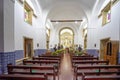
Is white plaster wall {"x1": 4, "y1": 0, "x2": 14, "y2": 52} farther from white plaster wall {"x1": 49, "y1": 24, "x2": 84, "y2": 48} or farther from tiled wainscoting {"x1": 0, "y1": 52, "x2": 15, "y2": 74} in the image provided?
white plaster wall {"x1": 49, "y1": 24, "x2": 84, "y2": 48}

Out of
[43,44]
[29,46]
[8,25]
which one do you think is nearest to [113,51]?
[8,25]

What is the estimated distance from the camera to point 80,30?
66.9ft

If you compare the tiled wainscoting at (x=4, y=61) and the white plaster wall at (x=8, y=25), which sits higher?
the white plaster wall at (x=8, y=25)

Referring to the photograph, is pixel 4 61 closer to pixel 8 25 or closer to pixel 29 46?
pixel 8 25

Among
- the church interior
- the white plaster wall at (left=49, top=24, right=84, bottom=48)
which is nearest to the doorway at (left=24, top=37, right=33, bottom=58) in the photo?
the church interior

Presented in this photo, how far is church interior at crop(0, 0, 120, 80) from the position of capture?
12.7 ft

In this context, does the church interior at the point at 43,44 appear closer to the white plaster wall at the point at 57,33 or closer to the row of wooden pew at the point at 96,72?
the row of wooden pew at the point at 96,72

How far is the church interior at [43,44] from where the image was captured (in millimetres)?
3863

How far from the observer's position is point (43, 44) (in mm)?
11242

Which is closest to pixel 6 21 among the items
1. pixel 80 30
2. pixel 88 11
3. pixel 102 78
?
pixel 102 78

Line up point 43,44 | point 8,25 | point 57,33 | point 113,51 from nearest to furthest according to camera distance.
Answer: point 8,25, point 113,51, point 43,44, point 57,33

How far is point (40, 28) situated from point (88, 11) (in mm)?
3906

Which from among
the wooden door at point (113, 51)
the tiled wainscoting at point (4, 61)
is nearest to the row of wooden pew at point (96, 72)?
the wooden door at point (113, 51)

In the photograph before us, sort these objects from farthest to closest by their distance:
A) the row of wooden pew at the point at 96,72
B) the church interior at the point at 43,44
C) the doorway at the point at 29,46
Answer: the doorway at the point at 29,46
the church interior at the point at 43,44
the row of wooden pew at the point at 96,72
